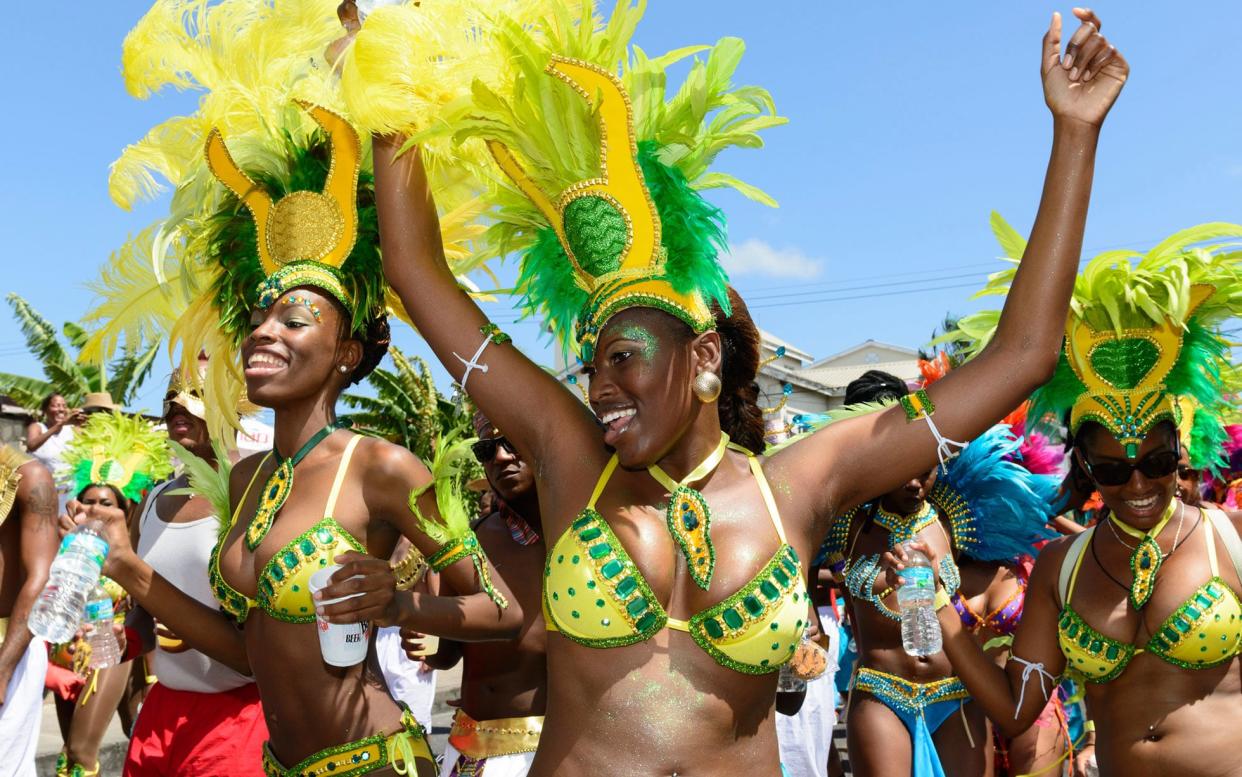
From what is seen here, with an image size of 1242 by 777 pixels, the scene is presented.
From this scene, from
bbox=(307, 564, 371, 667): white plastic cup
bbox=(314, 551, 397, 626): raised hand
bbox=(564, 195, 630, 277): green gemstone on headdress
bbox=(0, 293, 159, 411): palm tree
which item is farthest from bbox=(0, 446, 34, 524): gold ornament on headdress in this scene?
bbox=(0, 293, 159, 411): palm tree

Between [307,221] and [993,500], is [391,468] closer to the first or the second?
[307,221]

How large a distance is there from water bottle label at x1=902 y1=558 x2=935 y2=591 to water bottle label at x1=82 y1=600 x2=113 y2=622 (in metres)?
2.26

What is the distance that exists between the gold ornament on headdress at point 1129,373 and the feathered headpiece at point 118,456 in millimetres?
4557

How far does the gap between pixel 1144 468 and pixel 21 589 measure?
451 cm

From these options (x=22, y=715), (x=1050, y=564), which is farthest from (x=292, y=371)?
(x=1050, y=564)

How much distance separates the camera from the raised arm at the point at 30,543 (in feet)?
16.8

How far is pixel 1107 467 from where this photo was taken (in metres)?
4.20

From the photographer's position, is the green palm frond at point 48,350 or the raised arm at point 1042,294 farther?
the green palm frond at point 48,350

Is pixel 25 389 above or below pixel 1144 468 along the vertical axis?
below

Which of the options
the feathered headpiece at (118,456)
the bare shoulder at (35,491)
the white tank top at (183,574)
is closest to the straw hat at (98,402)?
the feathered headpiece at (118,456)

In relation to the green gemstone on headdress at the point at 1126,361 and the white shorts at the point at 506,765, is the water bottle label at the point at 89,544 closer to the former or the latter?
the white shorts at the point at 506,765

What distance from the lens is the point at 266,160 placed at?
3.86 meters

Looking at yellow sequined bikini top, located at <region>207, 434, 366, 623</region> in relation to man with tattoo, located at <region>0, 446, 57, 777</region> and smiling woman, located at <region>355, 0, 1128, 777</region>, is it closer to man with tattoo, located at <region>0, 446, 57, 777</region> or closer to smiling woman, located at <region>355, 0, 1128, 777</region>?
smiling woman, located at <region>355, 0, 1128, 777</region>

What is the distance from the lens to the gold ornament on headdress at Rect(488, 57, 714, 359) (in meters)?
2.86
